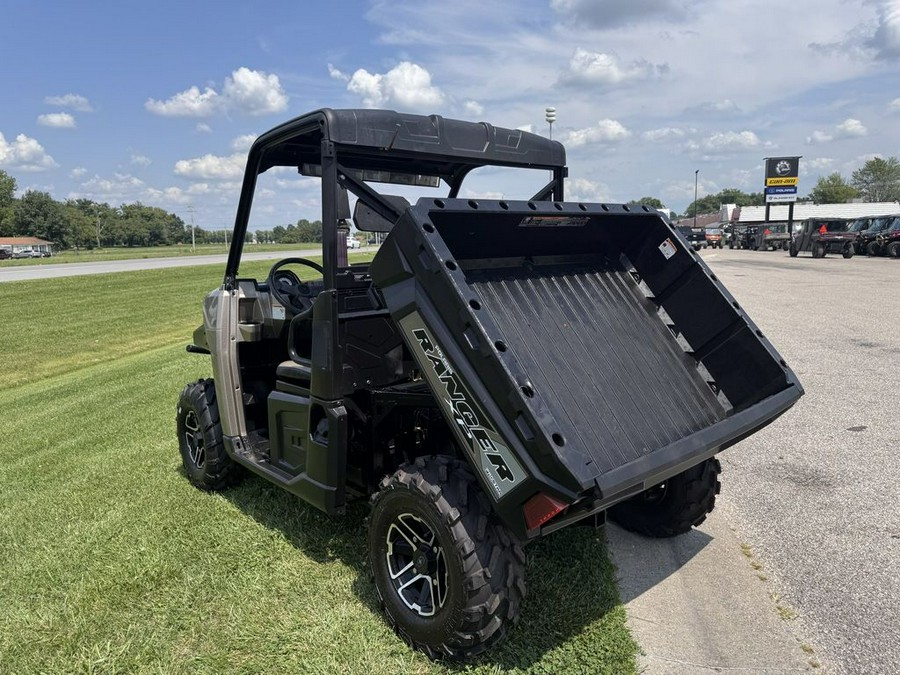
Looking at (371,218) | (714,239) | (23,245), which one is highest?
(371,218)

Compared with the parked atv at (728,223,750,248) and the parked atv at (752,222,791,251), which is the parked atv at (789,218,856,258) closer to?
the parked atv at (752,222,791,251)

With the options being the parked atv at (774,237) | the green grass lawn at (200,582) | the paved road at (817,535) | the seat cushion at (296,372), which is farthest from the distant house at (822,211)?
the seat cushion at (296,372)

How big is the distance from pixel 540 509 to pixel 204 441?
288 cm

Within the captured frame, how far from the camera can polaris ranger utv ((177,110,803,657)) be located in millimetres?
2314

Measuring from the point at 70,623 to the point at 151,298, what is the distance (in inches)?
792

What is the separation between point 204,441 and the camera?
14.1 ft

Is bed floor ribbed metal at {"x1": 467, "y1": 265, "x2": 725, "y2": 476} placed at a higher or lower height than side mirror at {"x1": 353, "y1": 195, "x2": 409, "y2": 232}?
lower

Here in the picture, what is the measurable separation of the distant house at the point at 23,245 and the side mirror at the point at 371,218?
90.4 meters

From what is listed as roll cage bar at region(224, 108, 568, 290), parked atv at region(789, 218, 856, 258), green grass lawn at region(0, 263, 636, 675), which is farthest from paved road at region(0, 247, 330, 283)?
parked atv at region(789, 218, 856, 258)

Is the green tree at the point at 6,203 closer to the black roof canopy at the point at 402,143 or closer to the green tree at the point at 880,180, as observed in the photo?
the black roof canopy at the point at 402,143

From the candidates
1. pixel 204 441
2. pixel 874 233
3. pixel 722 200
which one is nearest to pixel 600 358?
pixel 204 441

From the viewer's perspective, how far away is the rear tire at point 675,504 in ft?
11.1

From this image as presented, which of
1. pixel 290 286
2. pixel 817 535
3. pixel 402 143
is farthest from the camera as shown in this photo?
pixel 290 286

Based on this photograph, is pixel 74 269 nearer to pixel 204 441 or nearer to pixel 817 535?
pixel 204 441
